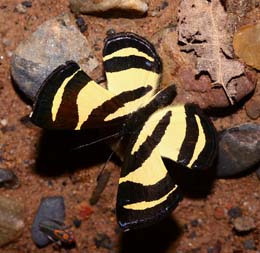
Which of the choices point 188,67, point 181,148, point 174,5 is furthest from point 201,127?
point 174,5

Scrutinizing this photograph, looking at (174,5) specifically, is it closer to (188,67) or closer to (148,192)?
(188,67)

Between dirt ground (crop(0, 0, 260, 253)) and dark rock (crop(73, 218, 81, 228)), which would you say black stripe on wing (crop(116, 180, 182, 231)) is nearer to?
dirt ground (crop(0, 0, 260, 253))

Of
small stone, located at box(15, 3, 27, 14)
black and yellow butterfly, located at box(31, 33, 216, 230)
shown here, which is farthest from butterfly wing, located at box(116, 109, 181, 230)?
small stone, located at box(15, 3, 27, 14)

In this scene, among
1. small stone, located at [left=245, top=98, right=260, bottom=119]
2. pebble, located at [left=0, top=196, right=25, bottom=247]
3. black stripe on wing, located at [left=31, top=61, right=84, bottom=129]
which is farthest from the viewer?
pebble, located at [left=0, top=196, right=25, bottom=247]

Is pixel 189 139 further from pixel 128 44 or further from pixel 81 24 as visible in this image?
pixel 81 24

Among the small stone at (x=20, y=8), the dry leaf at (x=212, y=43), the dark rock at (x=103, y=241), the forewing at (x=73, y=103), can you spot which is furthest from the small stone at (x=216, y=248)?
the small stone at (x=20, y=8)

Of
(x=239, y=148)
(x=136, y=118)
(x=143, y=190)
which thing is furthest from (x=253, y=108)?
(x=143, y=190)
